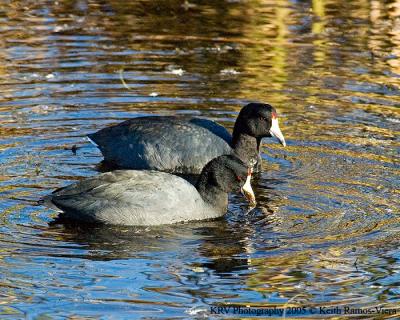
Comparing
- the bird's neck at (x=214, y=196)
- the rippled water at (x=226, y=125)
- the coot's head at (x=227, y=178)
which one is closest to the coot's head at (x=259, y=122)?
the rippled water at (x=226, y=125)

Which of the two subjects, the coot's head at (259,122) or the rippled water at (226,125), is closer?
the rippled water at (226,125)

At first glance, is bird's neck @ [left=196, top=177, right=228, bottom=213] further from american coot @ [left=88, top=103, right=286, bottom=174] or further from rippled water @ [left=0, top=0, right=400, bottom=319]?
american coot @ [left=88, top=103, right=286, bottom=174]

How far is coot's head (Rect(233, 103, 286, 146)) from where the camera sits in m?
10.5

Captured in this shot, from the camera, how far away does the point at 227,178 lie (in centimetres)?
896

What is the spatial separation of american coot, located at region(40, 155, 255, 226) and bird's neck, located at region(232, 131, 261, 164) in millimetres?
1721

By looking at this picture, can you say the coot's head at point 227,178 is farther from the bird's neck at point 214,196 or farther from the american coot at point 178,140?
the american coot at point 178,140

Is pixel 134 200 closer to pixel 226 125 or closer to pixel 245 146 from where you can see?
pixel 245 146

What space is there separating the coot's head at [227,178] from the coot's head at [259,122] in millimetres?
1596

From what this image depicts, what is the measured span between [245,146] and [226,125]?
3.02ft

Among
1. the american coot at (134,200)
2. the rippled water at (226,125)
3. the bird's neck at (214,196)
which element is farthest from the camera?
the bird's neck at (214,196)

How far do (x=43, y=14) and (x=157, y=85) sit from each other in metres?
4.32

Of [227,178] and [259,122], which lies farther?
[259,122]

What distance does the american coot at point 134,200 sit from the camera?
8.50 m

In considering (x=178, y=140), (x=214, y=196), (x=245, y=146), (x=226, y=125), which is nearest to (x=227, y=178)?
(x=214, y=196)
